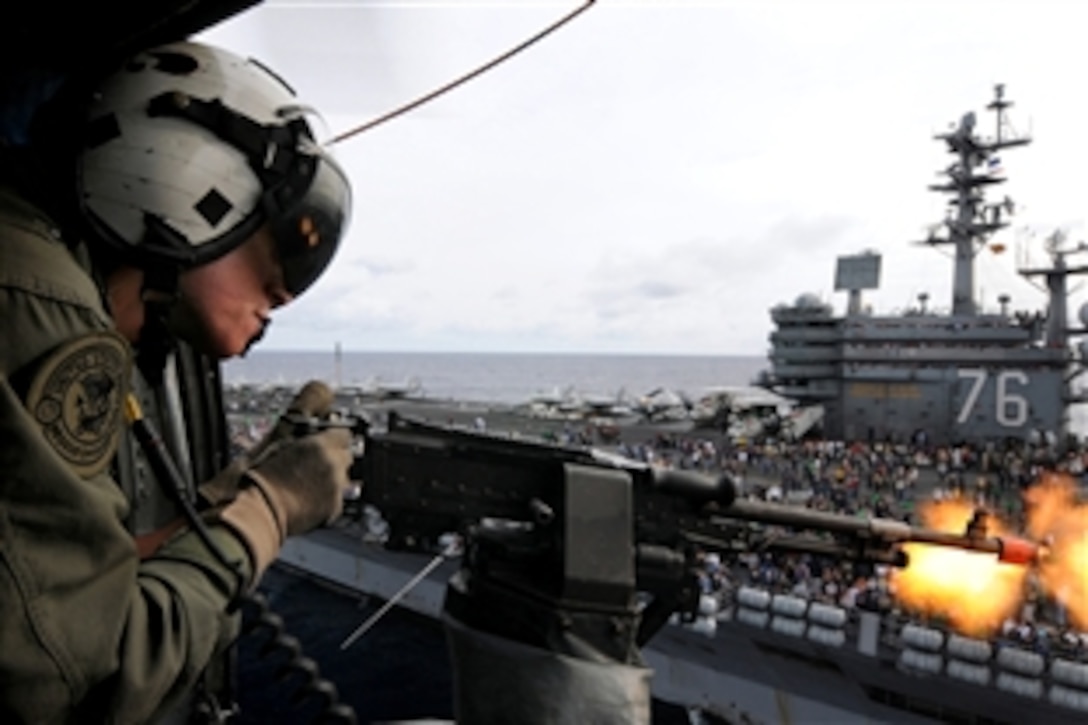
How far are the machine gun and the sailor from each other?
19.9 inches

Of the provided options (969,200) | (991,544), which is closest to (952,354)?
(969,200)

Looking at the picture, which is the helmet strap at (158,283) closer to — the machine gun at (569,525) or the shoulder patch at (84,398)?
the shoulder patch at (84,398)

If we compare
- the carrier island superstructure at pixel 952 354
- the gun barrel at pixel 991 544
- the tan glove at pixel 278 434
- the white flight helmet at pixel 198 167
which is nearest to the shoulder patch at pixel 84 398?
the white flight helmet at pixel 198 167

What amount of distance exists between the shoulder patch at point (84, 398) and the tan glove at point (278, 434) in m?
0.92

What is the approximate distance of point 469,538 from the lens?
8.87 feet

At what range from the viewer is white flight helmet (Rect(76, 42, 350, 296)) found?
1971 mm

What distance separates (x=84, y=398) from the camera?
144cm

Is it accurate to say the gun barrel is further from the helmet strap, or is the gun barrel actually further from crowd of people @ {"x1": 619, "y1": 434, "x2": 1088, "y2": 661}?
crowd of people @ {"x1": 619, "y1": 434, "x2": 1088, "y2": 661}

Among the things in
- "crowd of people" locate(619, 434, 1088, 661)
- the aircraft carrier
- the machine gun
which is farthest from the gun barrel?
"crowd of people" locate(619, 434, 1088, 661)

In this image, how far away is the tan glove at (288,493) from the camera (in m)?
1.87

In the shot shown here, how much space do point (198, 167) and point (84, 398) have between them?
859mm

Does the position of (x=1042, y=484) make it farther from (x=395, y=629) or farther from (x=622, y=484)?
(x=622, y=484)

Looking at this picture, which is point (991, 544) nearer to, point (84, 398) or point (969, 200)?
point (84, 398)

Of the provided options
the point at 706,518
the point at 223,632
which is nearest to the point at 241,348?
the point at 223,632
